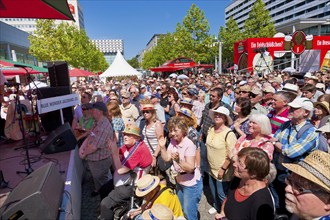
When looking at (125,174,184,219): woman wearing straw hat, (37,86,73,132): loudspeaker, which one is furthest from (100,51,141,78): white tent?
(125,174,184,219): woman wearing straw hat

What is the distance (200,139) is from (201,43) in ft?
86.2

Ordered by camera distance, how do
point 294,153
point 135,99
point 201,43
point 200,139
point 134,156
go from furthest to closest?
point 201,43 → point 135,99 → point 200,139 → point 134,156 → point 294,153

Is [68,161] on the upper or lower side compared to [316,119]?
lower

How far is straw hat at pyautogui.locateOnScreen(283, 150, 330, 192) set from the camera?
1336 mm

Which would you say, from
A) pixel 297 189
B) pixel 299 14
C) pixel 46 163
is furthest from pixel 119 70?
pixel 299 14

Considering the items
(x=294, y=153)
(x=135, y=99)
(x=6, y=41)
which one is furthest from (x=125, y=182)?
(x=6, y=41)

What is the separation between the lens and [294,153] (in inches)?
109

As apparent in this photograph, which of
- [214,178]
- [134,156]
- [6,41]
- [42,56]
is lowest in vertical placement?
[214,178]

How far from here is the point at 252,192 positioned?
211 centimetres

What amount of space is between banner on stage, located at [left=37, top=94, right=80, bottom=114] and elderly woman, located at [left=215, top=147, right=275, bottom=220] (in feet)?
11.0

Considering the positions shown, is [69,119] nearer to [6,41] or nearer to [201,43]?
[201,43]

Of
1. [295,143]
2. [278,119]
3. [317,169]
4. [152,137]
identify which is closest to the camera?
[317,169]

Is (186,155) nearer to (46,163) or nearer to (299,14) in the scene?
(46,163)

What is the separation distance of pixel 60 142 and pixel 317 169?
4.22 metres
